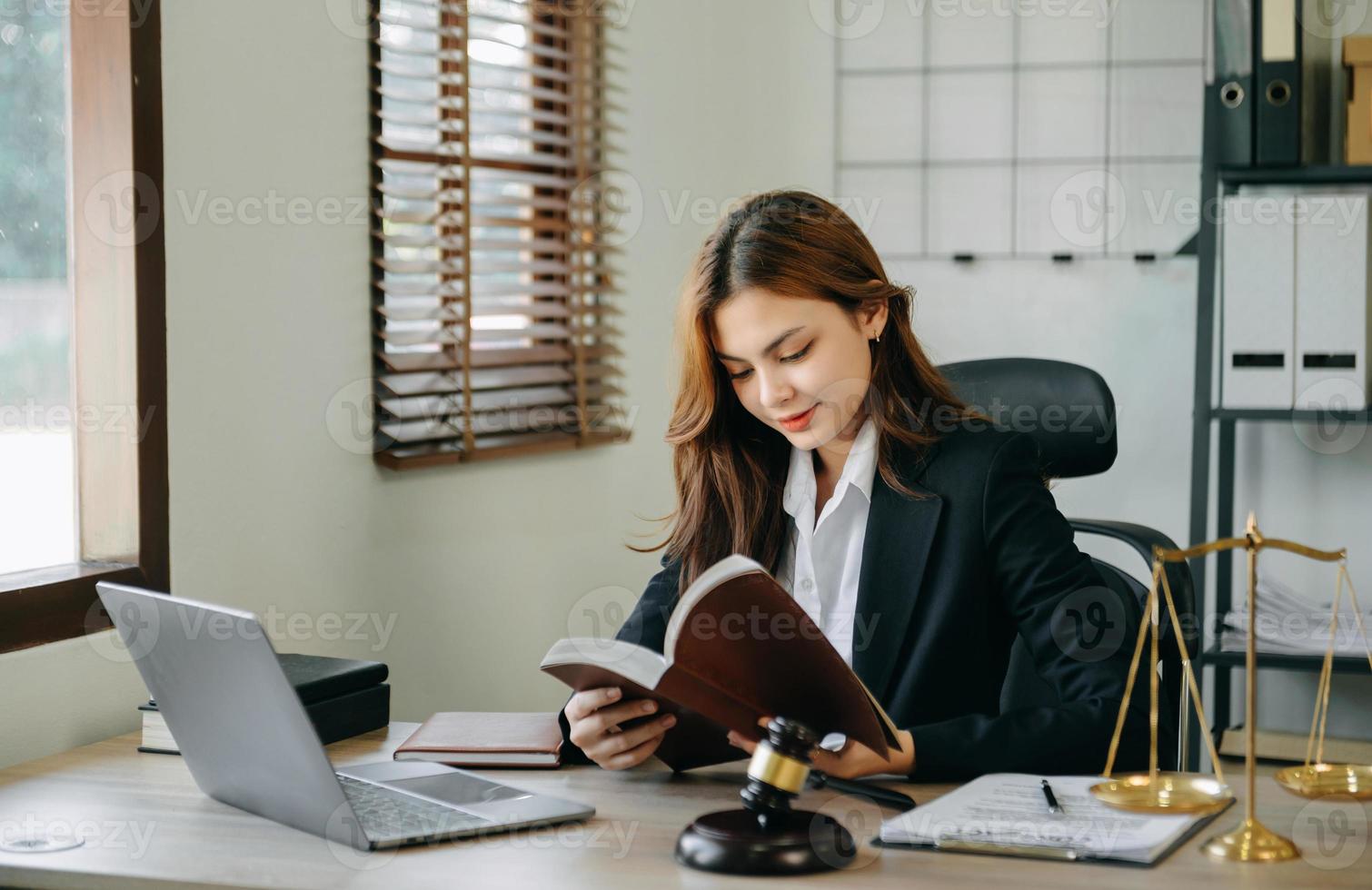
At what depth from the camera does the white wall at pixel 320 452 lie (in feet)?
6.04

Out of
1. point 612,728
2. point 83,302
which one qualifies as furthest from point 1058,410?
point 83,302

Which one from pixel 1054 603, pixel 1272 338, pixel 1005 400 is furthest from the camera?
pixel 1272 338

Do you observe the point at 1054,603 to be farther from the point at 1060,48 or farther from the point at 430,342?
the point at 1060,48

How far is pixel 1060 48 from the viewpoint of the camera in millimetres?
3137

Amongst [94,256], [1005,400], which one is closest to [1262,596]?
[1005,400]

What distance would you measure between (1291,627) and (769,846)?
6.15ft

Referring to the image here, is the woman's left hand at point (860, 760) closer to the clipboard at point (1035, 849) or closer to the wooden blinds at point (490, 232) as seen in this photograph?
the clipboard at point (1035, 849)

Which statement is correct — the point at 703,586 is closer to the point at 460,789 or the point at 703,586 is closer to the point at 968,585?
the point at 460,789

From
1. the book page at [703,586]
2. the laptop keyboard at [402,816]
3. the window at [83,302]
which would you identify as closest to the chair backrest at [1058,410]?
the book page at [703,586]

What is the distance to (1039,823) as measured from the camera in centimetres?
124

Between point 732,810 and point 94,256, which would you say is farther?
point 94,256

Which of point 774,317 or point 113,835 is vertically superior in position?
point 774,317

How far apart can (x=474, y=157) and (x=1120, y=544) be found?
1574 millimetres

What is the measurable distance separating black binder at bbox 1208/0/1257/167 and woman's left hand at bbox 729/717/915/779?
1669 millimetres
